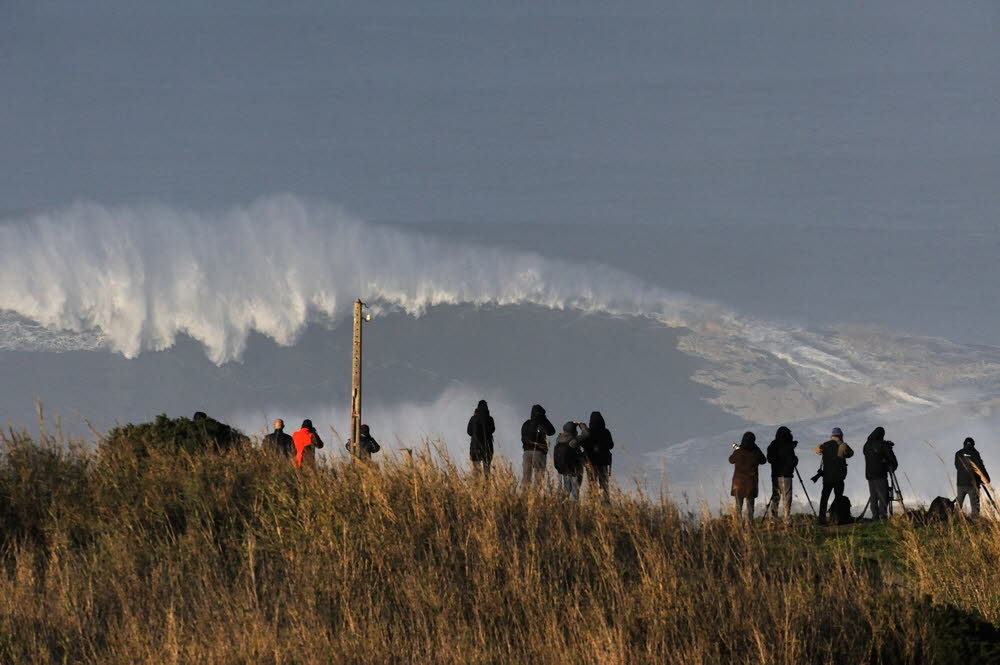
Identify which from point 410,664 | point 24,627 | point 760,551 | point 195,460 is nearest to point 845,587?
point 760,551

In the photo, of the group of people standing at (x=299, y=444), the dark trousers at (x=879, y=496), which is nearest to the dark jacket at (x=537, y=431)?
the group of people standing at (x=299, y=444)

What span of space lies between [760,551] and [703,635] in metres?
3.41

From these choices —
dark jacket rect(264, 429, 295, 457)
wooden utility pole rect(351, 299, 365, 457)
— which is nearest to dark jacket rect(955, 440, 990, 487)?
dark jacket rect(264, 429, 295, 457)

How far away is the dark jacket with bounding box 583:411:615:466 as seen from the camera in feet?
59.5

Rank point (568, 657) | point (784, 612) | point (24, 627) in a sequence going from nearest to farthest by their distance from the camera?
point (568, 657), point (784, 612), point (24, 627)

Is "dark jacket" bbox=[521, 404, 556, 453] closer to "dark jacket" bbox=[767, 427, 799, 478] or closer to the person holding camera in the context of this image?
"dark jacket" bbox=[767, 427, 799, 478]

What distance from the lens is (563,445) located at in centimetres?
1806

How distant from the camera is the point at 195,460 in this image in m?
16.2


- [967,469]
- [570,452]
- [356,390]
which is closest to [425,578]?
[570,452]

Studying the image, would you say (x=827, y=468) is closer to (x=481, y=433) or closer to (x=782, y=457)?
(x=782, y=457)

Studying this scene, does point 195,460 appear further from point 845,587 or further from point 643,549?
point 845,587

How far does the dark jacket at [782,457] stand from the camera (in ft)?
63.9

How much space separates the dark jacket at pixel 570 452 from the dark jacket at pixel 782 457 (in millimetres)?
3307

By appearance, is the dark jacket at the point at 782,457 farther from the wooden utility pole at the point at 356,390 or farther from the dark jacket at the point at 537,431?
the wooden utility pole at the point at 356,390
